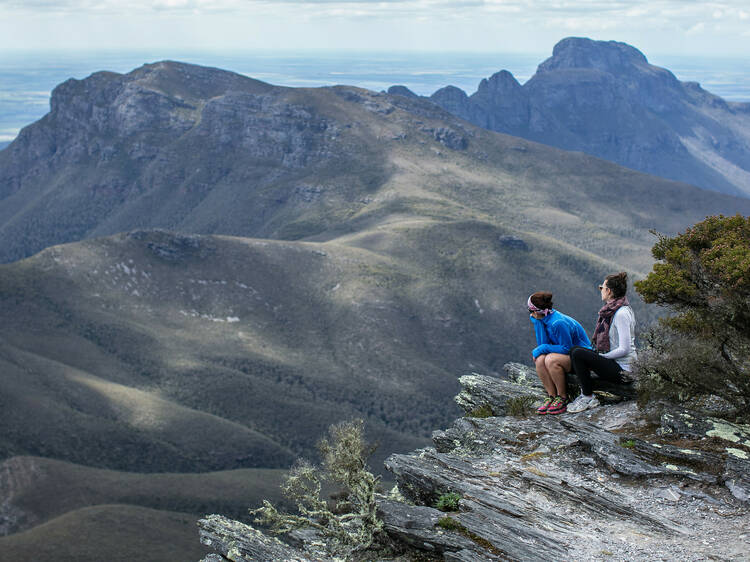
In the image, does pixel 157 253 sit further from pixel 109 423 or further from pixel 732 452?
pixel 732 452

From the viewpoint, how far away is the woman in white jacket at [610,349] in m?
19.4

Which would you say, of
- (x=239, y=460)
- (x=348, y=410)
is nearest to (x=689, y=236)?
(x=239, y=460)

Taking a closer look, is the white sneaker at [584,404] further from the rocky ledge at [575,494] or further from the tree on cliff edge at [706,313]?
the tree on cliff edge at [706,313]

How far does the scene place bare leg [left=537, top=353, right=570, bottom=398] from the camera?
20072 mm

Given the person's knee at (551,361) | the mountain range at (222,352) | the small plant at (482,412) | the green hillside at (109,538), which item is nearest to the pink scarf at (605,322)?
the person's knee at (551,361)

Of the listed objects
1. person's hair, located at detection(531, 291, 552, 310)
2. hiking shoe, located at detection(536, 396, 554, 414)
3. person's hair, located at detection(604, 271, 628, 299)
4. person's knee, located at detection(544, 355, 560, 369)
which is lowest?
hiking shoe, located at detection(536, 396, 554, 414)

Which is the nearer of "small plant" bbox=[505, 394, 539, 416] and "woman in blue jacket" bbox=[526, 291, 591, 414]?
"woman in blue jacket" bbox=[526, 291, 591, 414]

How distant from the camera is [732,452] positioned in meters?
16.7

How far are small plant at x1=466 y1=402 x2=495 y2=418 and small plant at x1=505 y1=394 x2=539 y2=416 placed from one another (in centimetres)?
60

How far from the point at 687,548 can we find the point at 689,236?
8.84 metres

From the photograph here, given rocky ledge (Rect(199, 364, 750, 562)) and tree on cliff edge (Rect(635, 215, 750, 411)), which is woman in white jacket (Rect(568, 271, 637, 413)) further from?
rocky ledge (Rect(199, 364, 750, 562))

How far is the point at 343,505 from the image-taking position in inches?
729

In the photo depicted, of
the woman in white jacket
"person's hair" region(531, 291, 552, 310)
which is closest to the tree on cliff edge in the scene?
the woman in white jacket

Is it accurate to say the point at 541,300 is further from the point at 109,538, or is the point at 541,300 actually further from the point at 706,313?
the point at 109,538
